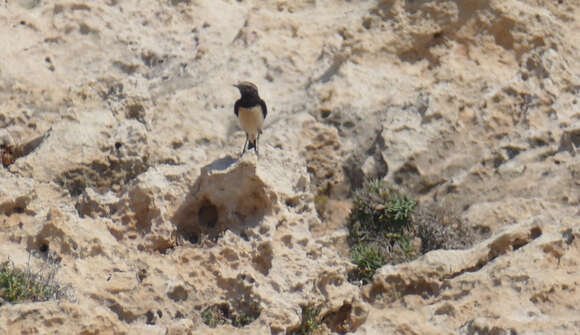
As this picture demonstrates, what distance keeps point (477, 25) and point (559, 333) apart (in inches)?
206

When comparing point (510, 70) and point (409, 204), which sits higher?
point (510, 70)

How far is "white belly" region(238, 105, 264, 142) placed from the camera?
9250 millimetres

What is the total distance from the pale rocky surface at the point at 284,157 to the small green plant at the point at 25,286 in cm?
21

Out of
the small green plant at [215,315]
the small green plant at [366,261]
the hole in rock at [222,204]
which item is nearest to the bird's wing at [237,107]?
the hole in rock at [222,204]

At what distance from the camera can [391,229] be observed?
29.6 ft

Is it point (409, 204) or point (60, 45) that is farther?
point (60, 45)

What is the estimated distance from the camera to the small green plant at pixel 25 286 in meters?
6.18

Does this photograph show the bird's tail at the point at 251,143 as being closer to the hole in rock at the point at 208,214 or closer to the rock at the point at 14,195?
the hole in rock at the point at 208,214

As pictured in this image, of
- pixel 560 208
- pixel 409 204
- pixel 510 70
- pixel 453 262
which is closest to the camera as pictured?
pixel 453 262

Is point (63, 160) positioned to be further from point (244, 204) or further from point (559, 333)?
point (559, 333)

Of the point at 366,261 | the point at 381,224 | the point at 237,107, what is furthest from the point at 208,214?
the point at 381,224

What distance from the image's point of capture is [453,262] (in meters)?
7.51

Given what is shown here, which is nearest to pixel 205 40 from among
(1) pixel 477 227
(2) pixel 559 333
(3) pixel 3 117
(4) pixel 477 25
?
(3) pixel 3 117

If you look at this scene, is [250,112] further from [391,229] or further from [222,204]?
[391,229]
